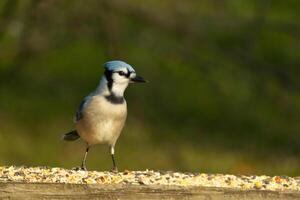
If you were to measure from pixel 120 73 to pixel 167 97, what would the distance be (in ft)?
23.2

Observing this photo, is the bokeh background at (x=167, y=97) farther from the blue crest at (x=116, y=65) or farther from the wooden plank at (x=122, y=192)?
the wooden plank at (x=122, y=192)

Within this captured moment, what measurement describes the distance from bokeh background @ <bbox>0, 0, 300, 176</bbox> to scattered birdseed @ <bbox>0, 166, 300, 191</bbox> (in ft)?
13.1

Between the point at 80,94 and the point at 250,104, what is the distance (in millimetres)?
2063

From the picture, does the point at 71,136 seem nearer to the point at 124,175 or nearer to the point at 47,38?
the point at 124,175

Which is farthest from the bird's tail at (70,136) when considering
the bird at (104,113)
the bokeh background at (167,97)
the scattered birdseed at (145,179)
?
the bokeh background at (167,97)

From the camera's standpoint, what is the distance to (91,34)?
396 inches

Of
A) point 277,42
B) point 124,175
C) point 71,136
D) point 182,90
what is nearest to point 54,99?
point 182,90

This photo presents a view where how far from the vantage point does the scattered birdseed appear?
4988 millimetres

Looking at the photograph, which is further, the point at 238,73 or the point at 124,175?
the point at 238,73

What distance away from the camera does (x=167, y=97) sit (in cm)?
1310

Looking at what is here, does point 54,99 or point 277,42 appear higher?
point 277,42

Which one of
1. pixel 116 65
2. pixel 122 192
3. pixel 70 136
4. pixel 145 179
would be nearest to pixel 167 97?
pixel 70 136

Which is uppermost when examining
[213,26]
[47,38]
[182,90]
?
[213,26]

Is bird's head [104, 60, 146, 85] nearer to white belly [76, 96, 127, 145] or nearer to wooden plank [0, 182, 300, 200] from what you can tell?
white belly [76, 96, 127, 145]
